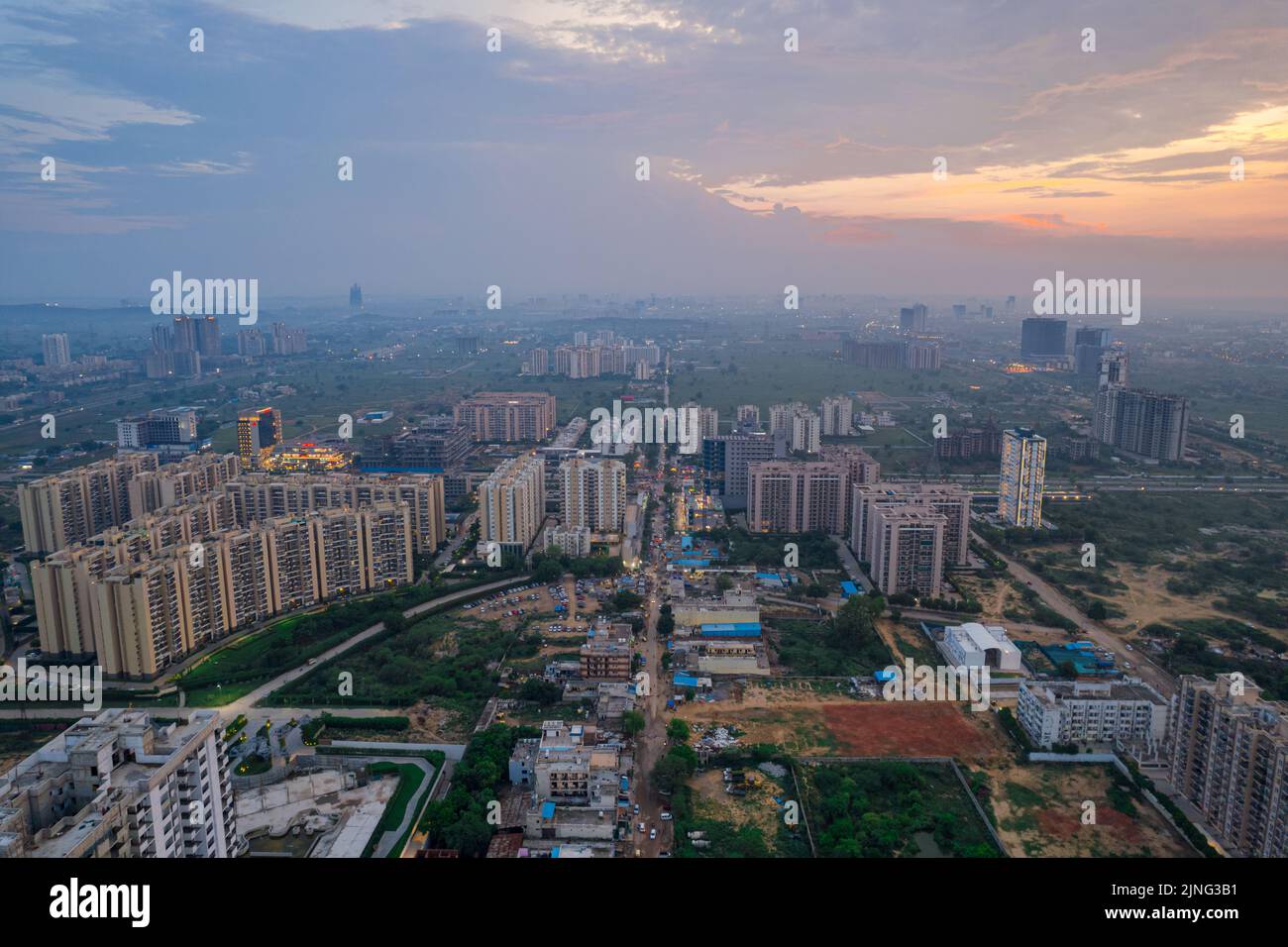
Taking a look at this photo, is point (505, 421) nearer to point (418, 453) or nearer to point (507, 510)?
point (418, 453)

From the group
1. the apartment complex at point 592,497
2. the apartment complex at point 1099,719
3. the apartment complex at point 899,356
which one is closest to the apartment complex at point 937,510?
the apartment complex at point 592,497

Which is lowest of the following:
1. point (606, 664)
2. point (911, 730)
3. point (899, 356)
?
point (911, 730)

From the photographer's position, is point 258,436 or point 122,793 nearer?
point 122,793

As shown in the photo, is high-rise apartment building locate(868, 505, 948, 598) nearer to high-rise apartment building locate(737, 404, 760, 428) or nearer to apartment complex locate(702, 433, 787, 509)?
apartment complex locate(702, 433, 787, 509)

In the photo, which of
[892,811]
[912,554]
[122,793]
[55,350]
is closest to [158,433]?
[55,350]
